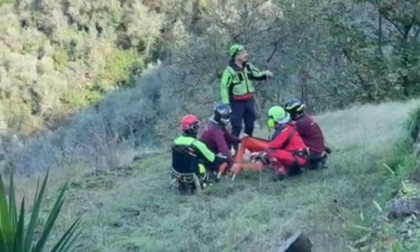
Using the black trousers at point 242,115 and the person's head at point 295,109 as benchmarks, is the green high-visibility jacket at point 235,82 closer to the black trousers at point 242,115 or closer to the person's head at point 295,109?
the black trousers at point 242,115

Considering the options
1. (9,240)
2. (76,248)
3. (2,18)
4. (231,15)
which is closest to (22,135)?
(2,18)

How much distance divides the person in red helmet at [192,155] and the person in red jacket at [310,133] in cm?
102

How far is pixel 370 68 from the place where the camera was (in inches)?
591

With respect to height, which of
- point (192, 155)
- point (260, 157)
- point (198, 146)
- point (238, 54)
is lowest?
point (260, 157)

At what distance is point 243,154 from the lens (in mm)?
10477

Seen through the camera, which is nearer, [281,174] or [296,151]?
[296,151]

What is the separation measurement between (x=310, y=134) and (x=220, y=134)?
3.57ft

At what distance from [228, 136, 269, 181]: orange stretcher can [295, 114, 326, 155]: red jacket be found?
536 millimetres

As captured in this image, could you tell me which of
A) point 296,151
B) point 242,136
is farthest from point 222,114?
point 296,151

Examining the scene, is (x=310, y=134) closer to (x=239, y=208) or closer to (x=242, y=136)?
(x=242, y=136)

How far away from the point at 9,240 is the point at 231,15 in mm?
16020

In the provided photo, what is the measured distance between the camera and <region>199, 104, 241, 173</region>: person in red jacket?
10148 millimetres

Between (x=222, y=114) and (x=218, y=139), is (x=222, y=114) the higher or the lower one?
the higher one

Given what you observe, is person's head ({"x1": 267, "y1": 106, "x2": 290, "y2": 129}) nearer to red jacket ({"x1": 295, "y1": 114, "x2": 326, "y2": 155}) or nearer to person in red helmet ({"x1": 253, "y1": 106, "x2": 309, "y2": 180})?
person in red helmet ({"x1": 253, "y1": 106, "x2": 309, "y2": 180})
